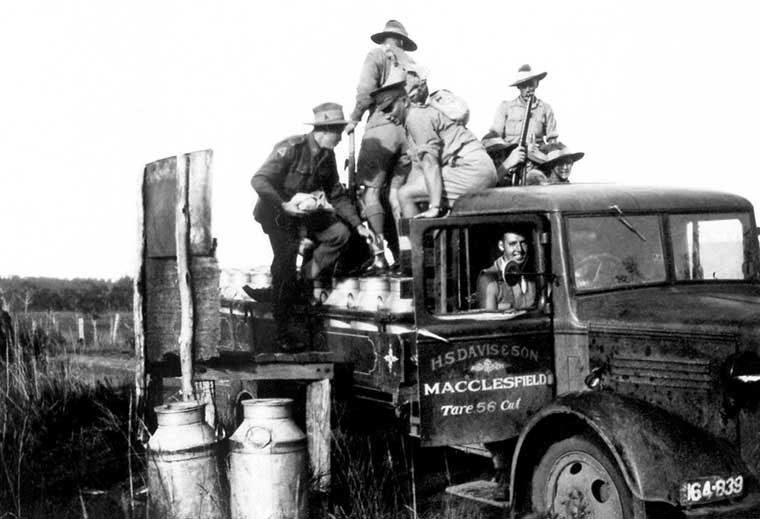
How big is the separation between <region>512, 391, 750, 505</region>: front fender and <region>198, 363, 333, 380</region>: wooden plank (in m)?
1.74

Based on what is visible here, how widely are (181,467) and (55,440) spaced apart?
3262mm

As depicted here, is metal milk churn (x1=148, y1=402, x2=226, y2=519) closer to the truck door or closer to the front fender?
the truck door

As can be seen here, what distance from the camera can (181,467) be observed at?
5.43 m

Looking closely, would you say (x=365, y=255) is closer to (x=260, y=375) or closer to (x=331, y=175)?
(x=331, y=175)

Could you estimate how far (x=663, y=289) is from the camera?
5.30 m

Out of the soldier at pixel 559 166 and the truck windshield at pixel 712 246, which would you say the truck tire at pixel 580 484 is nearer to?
the truck windshield at pixel 712 246

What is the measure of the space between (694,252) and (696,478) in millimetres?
1632

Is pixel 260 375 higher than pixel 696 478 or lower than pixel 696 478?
higher

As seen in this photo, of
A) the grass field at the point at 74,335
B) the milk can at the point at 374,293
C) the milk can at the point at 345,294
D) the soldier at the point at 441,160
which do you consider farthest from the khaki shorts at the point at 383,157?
the grass field at the point at 74,335

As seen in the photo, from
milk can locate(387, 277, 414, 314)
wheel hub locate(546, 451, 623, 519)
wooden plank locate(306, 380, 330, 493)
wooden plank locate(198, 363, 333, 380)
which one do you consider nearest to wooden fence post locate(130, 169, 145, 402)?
wooden plank locate(198, 363, 333, 380)

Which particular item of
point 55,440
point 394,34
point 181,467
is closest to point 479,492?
point 181,467

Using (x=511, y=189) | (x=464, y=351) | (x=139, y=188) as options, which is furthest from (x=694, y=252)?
(x=139, y=188)

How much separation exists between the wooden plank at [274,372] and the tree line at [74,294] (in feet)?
62.9

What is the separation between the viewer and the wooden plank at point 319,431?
6.08m
